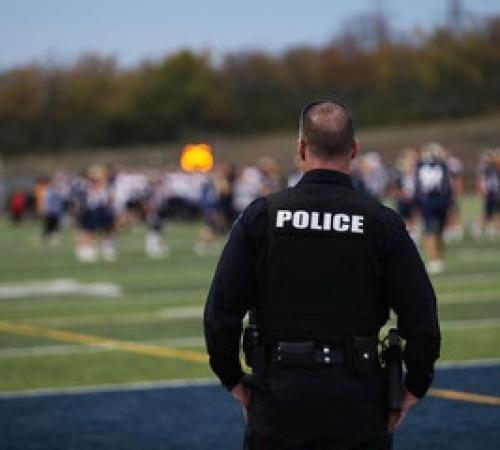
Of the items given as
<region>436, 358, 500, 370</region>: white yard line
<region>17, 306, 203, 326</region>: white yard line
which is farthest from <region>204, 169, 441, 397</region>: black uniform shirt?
<region>17, 306, 203, 326</region>: white yard line

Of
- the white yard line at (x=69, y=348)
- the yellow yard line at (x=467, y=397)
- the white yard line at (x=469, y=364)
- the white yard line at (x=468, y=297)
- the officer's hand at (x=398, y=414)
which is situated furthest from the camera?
the white yard line at (x=468, y=297)

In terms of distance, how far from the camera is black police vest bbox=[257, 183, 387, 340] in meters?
4.96

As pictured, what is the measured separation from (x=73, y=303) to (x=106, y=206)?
488 inches

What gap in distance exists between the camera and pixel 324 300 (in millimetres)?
4980

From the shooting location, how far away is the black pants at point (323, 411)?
4.91 m

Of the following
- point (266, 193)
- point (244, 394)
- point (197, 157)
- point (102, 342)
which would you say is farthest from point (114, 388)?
point (197, 157)

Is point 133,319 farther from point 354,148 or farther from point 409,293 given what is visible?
point 409,293

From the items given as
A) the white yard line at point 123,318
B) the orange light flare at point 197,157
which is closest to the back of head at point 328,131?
the white yard line at point 123,318

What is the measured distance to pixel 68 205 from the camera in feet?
162

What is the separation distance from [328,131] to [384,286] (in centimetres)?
54

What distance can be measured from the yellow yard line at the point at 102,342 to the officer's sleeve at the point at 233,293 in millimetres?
7245

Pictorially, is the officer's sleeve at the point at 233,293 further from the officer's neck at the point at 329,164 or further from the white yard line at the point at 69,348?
the white yard line at the point at 69,348

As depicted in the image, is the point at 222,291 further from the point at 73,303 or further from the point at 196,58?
the point at 196,58

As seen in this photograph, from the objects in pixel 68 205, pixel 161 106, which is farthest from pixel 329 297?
→ pixel 161 106
